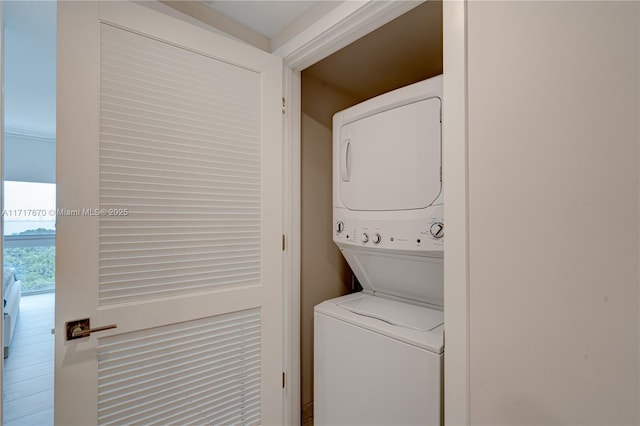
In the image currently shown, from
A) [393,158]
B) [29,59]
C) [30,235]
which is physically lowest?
[30,235]

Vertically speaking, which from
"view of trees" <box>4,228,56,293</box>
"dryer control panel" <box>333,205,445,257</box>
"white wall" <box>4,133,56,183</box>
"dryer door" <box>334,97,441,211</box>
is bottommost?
"view of trees" <box>4,228,56,293</box>

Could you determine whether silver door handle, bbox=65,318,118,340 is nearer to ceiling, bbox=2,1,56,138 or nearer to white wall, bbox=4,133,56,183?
ceiling, bbox=2,1,56,138

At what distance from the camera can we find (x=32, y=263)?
4867 millimetres

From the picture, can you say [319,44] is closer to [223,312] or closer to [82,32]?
[82,32]

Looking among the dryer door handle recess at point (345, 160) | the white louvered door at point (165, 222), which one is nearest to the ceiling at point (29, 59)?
the white louvered door at point (165, 222)

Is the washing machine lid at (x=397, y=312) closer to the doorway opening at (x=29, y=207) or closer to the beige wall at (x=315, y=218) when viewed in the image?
the beige wall at (x=315, y=218)

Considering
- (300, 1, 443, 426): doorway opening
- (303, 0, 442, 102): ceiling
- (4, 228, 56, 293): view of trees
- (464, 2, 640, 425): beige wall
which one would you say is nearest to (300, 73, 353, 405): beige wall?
(300, 1, 443, 426): doorway opening

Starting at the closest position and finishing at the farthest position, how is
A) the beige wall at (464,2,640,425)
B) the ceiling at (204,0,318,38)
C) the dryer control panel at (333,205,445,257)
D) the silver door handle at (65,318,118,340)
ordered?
1. the beige wall at (464,2,640,425)
2. the silver door handle at (65,318,118,340)
3. the dryer control panel at (333,205,445,257)
4. the ceiling at (204,0,318,38)

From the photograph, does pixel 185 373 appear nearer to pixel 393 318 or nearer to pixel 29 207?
pixel 393 318

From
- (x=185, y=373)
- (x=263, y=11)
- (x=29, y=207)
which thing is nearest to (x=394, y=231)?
(x=185, y=373)

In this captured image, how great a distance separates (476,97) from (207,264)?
1.25 metres

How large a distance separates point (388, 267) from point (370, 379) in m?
0.55

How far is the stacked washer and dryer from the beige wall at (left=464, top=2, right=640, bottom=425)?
0.36m

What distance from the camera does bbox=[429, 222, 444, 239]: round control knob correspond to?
125 centimetres
